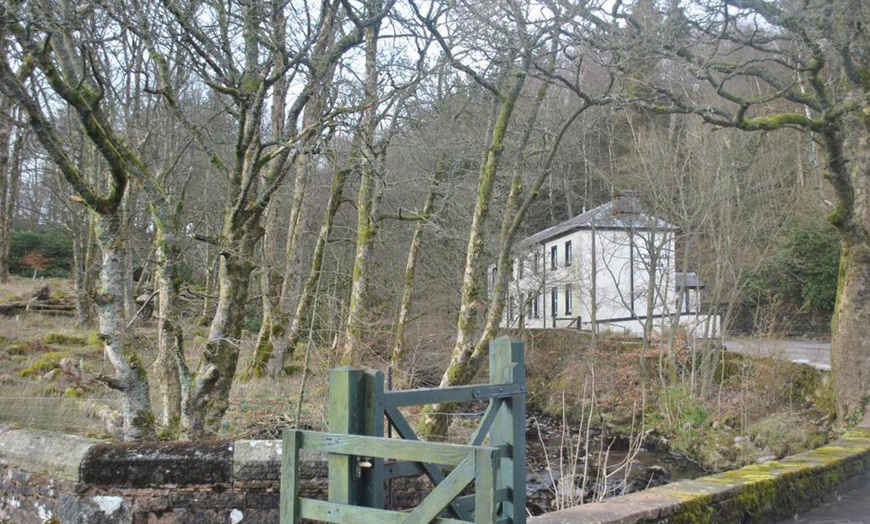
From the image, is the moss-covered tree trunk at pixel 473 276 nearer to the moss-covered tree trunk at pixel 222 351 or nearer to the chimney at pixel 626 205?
the moss-covered tree trunk at pixel 222 351

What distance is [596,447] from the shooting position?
53.7 ft

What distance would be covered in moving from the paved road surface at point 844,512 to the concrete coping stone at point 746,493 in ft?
0.29

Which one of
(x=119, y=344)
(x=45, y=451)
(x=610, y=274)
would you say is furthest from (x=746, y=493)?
(x=610, y=274)

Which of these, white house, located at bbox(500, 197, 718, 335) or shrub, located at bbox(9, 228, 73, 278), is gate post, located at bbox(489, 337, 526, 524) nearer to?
white house, located at bbox(500, 197, 718, 335)

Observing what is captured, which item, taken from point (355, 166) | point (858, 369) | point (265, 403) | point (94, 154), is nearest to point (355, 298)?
point (355, 166)

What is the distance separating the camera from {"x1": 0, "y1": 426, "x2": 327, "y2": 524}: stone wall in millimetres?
5051

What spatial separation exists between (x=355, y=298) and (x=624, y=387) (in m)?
10.1

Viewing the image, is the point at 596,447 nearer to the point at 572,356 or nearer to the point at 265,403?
the point at 572,356

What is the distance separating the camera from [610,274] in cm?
2619

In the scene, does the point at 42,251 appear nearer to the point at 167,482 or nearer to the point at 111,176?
the point at 111,176

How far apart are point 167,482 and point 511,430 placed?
2.74 m

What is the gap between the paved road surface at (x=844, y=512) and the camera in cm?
587

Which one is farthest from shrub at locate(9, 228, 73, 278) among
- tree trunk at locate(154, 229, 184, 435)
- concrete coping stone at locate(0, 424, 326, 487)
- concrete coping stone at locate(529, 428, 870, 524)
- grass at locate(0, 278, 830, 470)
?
concrete coping stone at locate(529, 428, 870, 524)

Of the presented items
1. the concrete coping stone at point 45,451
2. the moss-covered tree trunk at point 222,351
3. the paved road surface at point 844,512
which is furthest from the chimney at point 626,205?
the concrete coping stone at point 45,451
